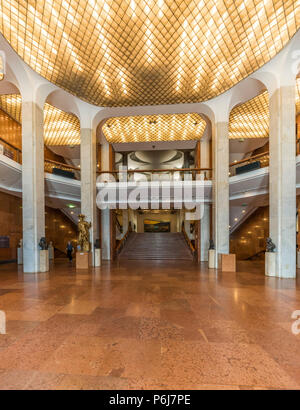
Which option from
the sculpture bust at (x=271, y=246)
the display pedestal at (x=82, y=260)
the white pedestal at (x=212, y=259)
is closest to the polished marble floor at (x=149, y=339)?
the sculpture bust at (x=271, y=246)

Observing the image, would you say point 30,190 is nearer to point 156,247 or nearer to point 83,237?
point 83,237

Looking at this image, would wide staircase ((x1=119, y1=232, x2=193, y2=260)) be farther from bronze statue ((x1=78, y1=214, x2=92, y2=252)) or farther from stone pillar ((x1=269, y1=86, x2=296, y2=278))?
stone pillar ((x1=269, y1=86, x2=296, y2=278))

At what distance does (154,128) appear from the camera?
43.8ft

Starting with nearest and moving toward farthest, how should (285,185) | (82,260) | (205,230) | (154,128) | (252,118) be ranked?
(285,185) → (82,260) → (252,118) → (205,230) → (154,128)

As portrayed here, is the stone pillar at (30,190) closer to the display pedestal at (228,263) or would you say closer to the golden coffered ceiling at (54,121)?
the golden coffered ceiling at (54,121)

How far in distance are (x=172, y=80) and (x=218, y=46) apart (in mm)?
2063

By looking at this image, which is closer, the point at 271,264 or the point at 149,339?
the point at 149,339

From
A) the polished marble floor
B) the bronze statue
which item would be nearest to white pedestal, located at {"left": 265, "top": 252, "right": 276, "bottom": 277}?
the polished marble floor

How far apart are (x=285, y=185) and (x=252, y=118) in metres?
5.85

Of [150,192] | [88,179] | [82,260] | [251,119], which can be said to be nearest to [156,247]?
[150,192]

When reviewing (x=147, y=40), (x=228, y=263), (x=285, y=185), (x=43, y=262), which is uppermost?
(x=147, y=40)

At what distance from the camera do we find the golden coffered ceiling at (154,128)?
12172 mm

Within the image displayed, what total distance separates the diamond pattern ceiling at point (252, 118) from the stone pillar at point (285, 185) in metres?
2.34
